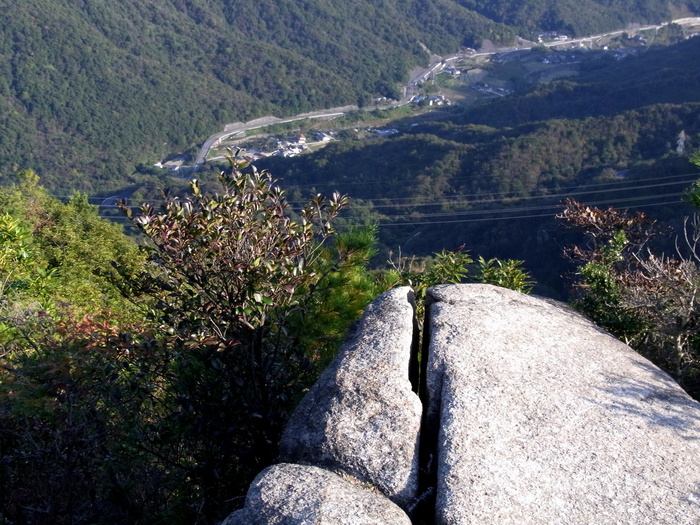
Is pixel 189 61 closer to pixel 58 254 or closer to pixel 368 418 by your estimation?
pixel 58 254

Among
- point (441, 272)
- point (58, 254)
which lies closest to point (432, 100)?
point (58, 254)

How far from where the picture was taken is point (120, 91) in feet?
259

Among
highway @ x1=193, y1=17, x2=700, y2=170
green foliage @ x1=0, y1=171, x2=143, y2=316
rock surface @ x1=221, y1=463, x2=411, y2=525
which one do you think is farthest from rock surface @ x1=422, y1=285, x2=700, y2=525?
highway @ x1=193, y1=17, x2=700, y2=170

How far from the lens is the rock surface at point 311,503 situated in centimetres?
287

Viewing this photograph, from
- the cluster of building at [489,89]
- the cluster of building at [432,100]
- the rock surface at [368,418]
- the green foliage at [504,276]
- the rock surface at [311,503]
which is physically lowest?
the rock surface at [311,503]

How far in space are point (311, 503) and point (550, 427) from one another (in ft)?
4.31

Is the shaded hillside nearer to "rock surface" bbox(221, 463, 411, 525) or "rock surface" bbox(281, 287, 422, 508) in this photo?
"rock surface" bbox(281, 287, 422, 508)

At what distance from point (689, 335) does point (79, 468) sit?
442cm

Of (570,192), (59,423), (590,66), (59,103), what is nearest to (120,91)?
(59,103)

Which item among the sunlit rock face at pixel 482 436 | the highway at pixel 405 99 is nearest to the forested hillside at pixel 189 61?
the highway at pixel 405 99

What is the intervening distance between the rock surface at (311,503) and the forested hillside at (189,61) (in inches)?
2248

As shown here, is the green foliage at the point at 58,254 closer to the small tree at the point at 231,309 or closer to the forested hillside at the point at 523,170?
Answer: the small tree at the point at 231,309

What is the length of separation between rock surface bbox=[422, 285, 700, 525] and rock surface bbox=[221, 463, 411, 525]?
0.29 metres

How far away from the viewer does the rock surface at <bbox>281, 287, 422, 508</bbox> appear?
3295 millimetres
